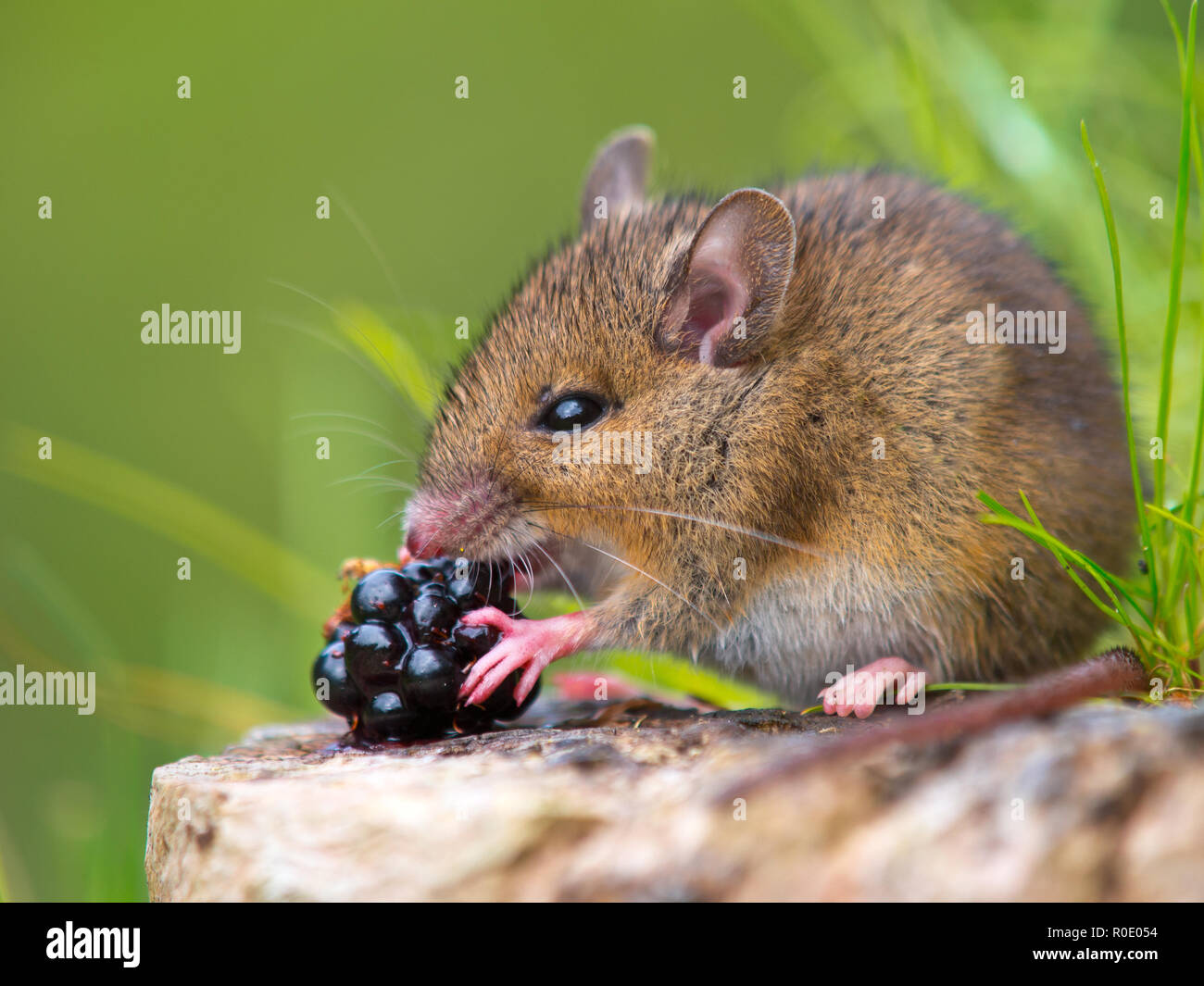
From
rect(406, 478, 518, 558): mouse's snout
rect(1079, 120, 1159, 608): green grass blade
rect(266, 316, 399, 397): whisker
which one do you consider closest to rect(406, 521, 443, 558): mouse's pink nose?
rect(406, 478, 518, 558): mouse's snout

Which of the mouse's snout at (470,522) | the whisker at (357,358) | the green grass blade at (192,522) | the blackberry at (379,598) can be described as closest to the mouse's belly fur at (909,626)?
the mouse's snout at (470,522)

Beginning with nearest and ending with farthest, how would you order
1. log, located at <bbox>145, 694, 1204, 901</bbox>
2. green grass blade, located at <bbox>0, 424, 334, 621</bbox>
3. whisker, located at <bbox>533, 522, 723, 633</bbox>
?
log, located at <bbox>145, 694, 1204, 901</bbox>, whisker, located at <bbox>533, 522, 723, 633</bbox>, green grass blade, located at <bbox>0, 424, 334, 621</bbox>

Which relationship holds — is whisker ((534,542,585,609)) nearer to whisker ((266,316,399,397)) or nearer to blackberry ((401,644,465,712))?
blackberry ((401,644,465,712))

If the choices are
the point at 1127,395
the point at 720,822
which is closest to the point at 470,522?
the point at 720,822

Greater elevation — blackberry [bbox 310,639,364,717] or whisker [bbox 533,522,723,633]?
whisker [bbox 533,522,723,633]

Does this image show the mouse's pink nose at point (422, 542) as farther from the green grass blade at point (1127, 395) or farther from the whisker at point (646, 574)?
the green grass blade at point (1127, 395)
